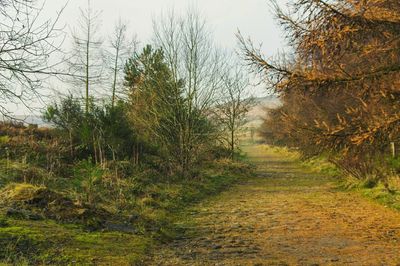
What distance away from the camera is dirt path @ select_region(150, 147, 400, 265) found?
5801mm

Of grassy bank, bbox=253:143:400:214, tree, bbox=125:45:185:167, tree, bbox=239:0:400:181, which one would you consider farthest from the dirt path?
tree, bbox=125:45:185:167

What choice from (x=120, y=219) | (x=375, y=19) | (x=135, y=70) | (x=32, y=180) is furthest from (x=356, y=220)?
(x=135, y=70)

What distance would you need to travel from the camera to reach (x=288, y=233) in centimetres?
740

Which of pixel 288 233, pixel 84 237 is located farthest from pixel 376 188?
pixel 84 237

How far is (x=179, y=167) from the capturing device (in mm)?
15570

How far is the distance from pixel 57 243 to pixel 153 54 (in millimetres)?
12115

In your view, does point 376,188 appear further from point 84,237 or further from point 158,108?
point 84,237

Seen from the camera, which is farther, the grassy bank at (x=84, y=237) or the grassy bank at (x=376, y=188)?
the grassy bank at (x=376, y=188)

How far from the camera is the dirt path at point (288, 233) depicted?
580cm

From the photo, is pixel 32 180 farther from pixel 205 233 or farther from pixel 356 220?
pixel 356 220

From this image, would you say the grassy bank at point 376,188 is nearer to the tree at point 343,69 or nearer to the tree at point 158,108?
the tree at point 343,69

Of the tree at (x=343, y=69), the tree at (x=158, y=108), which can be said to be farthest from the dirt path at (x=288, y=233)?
the tree at (x=158, y=108)

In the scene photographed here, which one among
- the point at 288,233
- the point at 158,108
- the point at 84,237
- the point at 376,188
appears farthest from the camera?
the point at 158,108

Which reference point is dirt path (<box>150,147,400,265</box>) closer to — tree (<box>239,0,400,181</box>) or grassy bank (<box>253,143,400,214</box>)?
grassy bank (<box>253,143,400,214</box>)
